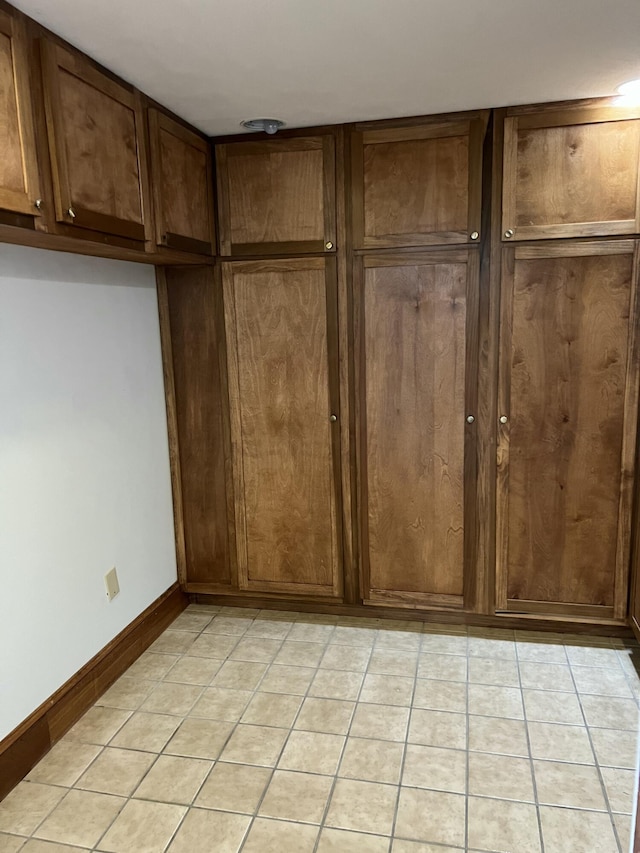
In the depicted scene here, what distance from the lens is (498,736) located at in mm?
2121

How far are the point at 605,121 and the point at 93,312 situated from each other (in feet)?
6.68

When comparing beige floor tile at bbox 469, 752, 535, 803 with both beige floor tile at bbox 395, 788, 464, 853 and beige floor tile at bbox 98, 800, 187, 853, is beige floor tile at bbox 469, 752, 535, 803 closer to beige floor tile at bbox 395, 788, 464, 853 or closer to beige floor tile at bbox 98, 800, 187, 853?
beige floor tile at bbox 395, 788, 464, 853

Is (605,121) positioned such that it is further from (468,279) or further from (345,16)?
(345,16)

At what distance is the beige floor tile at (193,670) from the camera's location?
8.20ft

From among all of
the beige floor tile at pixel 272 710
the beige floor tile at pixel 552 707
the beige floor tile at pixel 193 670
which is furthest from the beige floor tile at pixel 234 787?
the beige floor tile at pixel 552 707

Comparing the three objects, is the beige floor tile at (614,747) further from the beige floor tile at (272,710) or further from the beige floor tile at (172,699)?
the beige floor tile at (172,699)

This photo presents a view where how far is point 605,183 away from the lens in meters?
2.40

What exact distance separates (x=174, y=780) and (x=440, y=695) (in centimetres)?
99

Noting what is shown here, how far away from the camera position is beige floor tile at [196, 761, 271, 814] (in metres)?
1.85

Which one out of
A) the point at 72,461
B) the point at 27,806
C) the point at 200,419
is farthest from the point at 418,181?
the point at 27,806

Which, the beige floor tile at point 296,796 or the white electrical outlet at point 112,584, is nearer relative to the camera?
the beige floor tile at point 296,796

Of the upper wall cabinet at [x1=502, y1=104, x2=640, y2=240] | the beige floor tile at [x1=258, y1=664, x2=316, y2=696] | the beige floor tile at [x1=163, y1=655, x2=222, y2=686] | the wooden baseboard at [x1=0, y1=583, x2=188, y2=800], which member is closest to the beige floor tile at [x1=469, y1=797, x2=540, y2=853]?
the beige floor tile at [x1=258, y1=664, x2=316, y2=696]

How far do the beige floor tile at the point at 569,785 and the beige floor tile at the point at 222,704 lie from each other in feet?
3.34

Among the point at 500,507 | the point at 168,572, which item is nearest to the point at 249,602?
the point at 168,572
